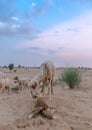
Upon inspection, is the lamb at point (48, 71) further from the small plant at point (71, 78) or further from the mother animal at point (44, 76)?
the small plant at point (71, 78)

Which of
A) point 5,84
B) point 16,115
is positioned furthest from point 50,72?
point 5,84

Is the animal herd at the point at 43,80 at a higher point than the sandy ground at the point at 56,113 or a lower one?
higher

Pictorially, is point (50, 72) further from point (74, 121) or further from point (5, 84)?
point (5, 84)

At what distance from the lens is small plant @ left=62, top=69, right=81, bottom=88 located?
18.6 m

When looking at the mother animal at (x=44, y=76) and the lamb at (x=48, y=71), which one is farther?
the lamb at (x=48, y=71)

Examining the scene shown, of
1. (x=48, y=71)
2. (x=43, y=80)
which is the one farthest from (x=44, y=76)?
(x=48, y=71)

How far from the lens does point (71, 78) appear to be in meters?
18.8

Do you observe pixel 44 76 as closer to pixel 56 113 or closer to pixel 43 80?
pixel 43 80

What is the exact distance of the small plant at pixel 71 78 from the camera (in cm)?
1856

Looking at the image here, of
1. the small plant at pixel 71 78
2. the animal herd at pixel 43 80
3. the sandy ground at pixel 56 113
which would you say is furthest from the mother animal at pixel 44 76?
the small plant at pixel 71 78

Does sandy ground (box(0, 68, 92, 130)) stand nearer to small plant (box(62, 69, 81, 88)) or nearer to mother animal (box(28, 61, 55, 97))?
mother animal (box(28, 61, 55, 97))

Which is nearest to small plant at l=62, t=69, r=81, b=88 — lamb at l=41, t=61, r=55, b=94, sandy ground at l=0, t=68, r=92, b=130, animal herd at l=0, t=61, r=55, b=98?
sandy ground at l=0, t=68, r=92, b=130

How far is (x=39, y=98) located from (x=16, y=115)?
99 cm

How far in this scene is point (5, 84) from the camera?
18625mm
